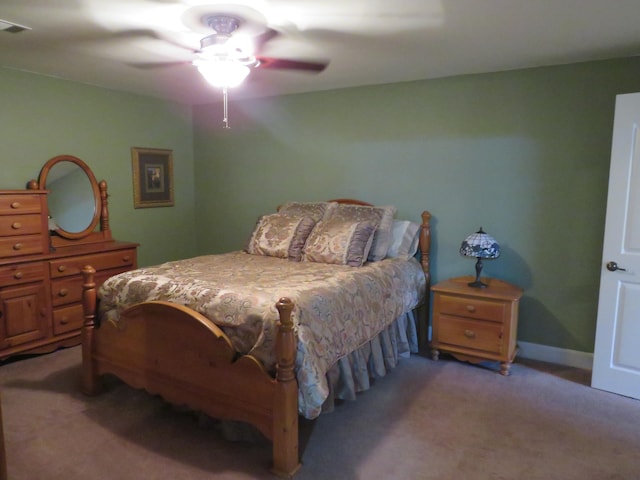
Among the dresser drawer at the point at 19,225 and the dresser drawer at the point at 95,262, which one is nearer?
the dresser drawer at the point at 19,225

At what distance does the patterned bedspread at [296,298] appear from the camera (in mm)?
2141

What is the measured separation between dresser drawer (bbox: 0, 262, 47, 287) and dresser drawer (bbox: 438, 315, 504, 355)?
303 cm

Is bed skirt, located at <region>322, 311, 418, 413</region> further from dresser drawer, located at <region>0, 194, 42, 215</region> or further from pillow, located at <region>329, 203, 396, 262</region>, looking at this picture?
dresser drawer, located at <region>0, 194, 42, 215</region>

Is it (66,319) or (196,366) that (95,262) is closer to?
(66,319)

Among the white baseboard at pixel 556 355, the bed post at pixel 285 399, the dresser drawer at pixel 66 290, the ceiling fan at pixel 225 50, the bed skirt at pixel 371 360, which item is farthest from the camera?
the dresser drawer at pixel 66 290

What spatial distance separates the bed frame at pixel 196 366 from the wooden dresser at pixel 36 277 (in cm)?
88

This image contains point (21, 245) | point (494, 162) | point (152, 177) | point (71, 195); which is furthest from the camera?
point (152, 177)

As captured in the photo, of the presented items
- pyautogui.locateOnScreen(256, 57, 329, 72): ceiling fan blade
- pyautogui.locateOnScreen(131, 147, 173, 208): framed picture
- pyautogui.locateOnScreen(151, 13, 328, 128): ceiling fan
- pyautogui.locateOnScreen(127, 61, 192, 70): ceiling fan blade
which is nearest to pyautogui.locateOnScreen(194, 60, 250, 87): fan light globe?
pyautogui.locateOnScreen(151, 13, 328, 128): ceiling fan

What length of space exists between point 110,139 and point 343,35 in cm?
269

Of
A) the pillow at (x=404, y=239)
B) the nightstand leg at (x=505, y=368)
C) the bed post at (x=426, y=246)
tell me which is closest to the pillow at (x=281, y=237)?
the pillow at (x=404, y=239)

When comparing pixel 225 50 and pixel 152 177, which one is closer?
pixel 225 50

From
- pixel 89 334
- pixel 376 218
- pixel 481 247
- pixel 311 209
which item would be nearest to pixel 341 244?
pixel 376 218

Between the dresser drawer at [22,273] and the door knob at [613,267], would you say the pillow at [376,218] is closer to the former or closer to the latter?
the door knob at [613,267]

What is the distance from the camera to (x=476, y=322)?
127 inches
